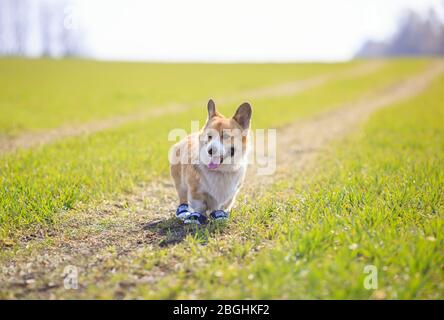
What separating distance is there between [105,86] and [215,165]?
27.2 m

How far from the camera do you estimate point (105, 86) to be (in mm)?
30188

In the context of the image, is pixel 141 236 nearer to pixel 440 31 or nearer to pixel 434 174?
pixel 434 174

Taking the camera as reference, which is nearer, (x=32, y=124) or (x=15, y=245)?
(x=15, y=245)

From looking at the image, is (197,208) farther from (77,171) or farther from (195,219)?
(77,171)

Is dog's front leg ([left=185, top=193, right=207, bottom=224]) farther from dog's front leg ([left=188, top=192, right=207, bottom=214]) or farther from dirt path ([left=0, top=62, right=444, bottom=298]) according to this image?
dirt path ([left=0, top=62, right=444, bottom=298])

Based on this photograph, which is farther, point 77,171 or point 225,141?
point 77,171

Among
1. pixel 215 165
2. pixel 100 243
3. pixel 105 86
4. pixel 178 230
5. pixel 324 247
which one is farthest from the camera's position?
pixel 105 86

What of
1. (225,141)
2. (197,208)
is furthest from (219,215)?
(225,141)

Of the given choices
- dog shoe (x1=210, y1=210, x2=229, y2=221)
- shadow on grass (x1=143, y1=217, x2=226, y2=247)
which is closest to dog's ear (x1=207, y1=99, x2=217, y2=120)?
dog shoe (x1=210, y1=210, x2=229, y2=221)

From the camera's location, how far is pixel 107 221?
5.59m

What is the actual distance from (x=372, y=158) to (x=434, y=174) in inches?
Answer: 85.6

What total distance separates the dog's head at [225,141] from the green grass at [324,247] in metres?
0.87

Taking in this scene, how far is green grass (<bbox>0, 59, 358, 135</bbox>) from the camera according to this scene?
17.9 meters

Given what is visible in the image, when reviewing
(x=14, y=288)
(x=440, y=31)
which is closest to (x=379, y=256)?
(x=14, y=288)
